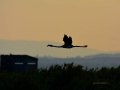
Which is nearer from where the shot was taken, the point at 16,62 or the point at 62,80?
the point at 62,80

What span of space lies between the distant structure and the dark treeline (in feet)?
12.3

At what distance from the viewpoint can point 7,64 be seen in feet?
167

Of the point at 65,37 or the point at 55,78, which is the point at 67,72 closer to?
the point at 55,78

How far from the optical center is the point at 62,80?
128 feet

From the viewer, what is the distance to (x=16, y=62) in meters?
50.7

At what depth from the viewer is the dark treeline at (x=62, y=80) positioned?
3272cm

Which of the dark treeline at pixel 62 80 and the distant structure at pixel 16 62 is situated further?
the distant structure at pixel 16 62

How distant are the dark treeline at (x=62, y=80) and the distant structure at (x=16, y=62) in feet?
12.3

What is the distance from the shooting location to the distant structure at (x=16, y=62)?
1975 inches

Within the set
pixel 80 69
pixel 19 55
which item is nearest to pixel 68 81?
pixel 80 69

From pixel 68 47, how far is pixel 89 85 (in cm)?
1124

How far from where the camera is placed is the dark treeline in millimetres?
32719

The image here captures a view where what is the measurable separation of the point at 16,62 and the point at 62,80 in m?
14.6

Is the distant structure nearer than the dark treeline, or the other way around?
the dark treeline
